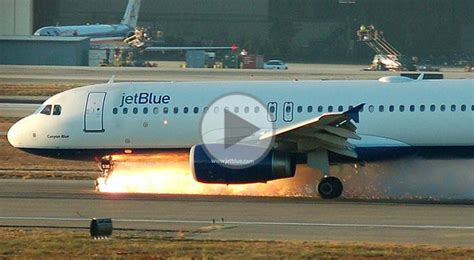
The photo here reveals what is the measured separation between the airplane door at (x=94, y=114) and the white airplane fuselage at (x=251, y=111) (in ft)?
0.08

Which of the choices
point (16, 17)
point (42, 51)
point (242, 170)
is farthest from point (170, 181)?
point (16, 17)

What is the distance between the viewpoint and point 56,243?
1761 cm

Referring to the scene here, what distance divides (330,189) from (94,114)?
620 cm

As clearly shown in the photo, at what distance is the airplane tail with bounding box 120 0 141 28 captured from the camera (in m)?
96.5

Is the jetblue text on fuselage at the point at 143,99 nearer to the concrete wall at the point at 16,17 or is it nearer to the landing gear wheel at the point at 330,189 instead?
the landing gear wheel at the point at 330,189

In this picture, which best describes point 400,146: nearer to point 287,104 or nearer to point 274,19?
point 287,104

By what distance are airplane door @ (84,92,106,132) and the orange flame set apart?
85cm

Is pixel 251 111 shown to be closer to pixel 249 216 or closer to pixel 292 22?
pixel 249 216

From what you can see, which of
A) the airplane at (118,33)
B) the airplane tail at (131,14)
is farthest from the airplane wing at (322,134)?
the airplane tail at (131,14)

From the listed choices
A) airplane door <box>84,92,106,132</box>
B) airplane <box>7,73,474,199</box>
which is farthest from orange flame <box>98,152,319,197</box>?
airplane door <box>84,92,106,132</box>

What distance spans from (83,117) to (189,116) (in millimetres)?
2648

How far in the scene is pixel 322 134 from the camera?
2542 cm

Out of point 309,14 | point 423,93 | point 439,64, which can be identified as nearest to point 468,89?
point 423,93
